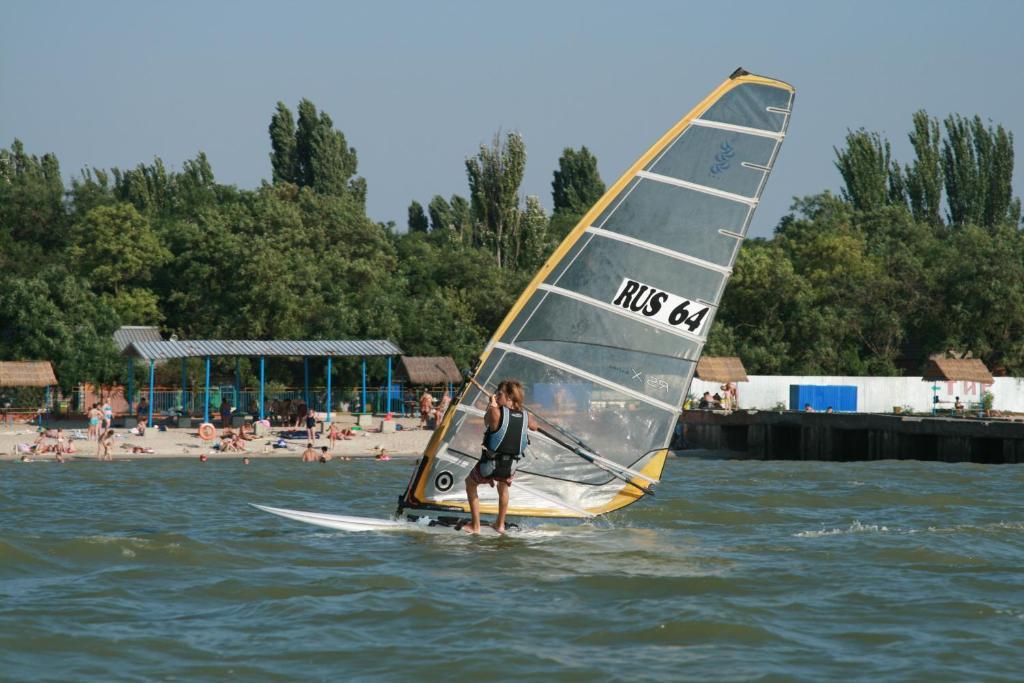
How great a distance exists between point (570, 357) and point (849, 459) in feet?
67.6

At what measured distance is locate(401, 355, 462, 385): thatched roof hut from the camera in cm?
4153

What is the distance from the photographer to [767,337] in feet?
159

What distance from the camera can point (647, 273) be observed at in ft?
35.9

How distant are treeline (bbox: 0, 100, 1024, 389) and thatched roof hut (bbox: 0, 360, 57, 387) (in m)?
2.90

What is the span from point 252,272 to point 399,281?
6343 mm

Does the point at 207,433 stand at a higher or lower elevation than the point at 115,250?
lower

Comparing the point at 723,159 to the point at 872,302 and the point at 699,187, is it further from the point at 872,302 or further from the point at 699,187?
the point at 872,302

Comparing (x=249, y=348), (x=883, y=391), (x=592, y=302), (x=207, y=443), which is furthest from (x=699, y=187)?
(x=883, y=391)

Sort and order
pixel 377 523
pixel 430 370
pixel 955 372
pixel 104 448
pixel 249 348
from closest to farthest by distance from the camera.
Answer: pixel 377 523
pixel 104 448
pixel 249 348
pixel 955 372
pixel 430 370

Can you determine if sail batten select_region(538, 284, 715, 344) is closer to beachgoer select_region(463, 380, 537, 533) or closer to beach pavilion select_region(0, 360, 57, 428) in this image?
beachgoer select_region(463, 380, 537, 533)

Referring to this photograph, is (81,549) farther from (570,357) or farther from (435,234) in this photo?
(435,234)

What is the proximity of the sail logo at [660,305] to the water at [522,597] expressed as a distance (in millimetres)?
1989

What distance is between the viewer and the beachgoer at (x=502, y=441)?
10461mm

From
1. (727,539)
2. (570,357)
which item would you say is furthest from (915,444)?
(570,357)
